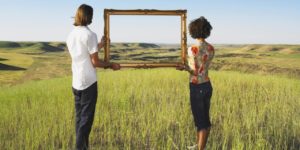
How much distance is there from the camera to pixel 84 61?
441cm

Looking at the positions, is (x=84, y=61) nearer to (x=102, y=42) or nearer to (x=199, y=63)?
(x=102, y=42)

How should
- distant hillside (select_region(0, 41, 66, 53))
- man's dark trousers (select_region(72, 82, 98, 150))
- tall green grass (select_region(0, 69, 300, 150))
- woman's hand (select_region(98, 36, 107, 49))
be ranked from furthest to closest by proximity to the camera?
1. distant hillside (select_region(0, 41, 66, 53))
2. tall green grass (select_region(0, 69, 300, 150))
3. woman's hand (select_region(98, 36, 107, 49))
4. man's dark trousers (select_region(72, 82, 98, 150))

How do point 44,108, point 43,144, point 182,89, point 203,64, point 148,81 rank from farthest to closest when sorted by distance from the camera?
point 148,81
point 182,89
point 44,108
point 43,144
point 203,64

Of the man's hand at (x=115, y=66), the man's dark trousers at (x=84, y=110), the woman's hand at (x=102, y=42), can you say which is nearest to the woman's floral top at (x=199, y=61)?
the man's hand at (x=115, y=66)

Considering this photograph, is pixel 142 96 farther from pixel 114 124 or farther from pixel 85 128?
pixel 85 128

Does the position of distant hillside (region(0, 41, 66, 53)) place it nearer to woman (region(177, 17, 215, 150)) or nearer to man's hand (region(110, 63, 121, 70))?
man's hand (region(110, 63, 121, 70))

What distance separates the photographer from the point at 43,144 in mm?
5617

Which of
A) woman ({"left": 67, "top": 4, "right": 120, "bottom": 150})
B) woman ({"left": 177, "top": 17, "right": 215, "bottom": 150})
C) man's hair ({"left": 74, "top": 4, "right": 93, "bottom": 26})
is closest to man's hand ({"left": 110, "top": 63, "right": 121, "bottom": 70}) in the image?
woman ({"left": 67, "top": 4, "right": 120, "bottom": 150})

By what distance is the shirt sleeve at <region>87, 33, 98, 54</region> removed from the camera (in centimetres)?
428

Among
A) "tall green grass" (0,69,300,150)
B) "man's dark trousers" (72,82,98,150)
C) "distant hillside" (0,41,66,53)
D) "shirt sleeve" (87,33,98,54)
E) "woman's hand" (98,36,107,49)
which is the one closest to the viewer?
"shirt sleeve" (87,33,98,54)

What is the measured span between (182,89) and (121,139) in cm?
539

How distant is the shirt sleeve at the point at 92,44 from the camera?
14.0 feet

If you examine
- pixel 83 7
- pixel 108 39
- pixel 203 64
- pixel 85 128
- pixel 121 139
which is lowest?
pixel 121 139

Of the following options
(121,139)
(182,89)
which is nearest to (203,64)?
(121,139)
